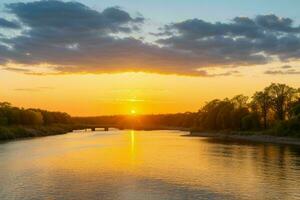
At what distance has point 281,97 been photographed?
17025 centimetres

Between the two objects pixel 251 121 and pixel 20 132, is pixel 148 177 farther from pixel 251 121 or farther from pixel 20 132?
pixel 251 121

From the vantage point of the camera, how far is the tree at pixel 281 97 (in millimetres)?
169875

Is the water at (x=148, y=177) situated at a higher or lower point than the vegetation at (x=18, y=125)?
lower

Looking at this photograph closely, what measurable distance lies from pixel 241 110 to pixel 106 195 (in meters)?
142

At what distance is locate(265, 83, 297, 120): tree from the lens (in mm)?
169875

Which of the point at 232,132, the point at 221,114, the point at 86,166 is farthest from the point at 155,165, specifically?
the point at 221,114

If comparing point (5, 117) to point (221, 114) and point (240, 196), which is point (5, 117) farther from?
point (240, 196)

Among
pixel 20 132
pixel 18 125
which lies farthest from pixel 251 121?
pixel 18 125

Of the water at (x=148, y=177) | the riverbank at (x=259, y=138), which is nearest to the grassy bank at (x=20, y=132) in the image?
the water at (x=148, y=177)

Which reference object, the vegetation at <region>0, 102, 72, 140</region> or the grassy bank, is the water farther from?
the vegetation at <region>0, 102, 72, 140</region>

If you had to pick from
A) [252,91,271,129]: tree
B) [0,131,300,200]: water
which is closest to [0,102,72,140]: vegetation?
[0,131,300,200]: water

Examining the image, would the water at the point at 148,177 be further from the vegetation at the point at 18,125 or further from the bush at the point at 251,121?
the bush at the point at 251,121

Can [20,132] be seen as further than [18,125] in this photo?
No

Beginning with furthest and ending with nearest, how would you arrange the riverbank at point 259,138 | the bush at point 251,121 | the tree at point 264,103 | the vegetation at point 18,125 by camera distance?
1. the tree at point 264,103
2. the bush at point 251,121
3. the vegetation at point 18,125
4. the riverbank at point 259,138
